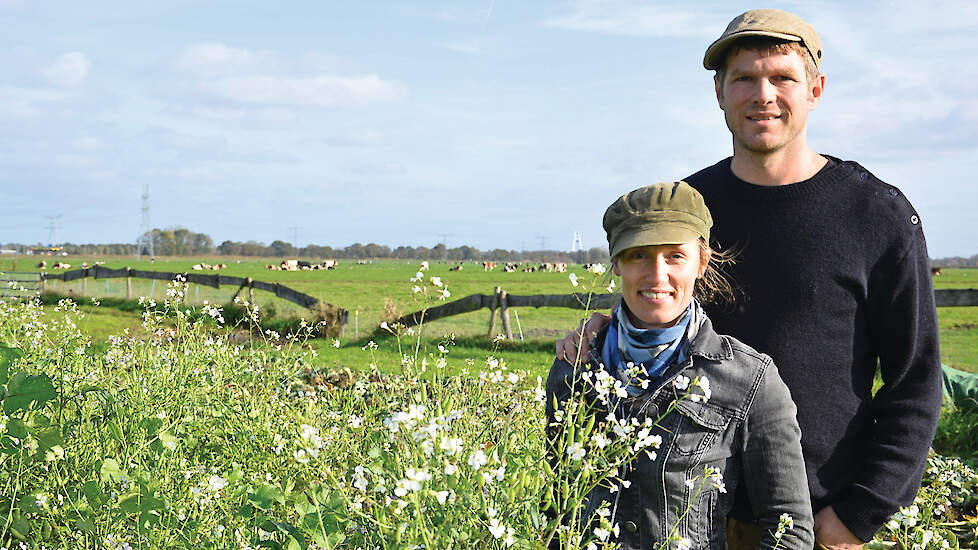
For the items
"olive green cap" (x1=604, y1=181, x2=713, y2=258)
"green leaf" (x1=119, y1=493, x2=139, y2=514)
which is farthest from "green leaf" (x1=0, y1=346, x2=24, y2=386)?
"olive green cap" (x1=604, y1=181, x2=713, y2=258)

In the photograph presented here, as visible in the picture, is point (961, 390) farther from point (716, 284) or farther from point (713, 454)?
point (713, 454)

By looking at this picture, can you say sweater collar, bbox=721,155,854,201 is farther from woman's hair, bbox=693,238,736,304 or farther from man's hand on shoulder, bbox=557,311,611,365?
man's hand on shoulder, bbox=557,311,611,365

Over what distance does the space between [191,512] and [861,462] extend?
257 centimetres

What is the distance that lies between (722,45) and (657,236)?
88 centimetres

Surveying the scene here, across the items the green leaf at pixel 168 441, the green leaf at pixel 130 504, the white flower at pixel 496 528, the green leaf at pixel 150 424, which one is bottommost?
the green leaf at pixel 130 504

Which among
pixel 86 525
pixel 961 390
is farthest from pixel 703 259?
pixel 961 390

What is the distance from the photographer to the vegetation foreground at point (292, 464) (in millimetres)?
1782

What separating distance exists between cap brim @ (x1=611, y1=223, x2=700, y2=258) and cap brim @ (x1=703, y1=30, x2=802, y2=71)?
0.78 metres

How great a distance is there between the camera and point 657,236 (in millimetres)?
2299

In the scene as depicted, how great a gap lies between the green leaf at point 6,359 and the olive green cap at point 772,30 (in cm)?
299

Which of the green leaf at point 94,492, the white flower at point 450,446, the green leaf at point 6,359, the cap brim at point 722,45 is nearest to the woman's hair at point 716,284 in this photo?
the cap brim at point 722,45

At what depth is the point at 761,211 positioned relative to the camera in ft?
9.34

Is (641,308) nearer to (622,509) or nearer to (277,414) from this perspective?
(622,509)

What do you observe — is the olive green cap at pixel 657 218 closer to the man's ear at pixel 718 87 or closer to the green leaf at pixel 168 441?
the man's ear at pixel 718 87
